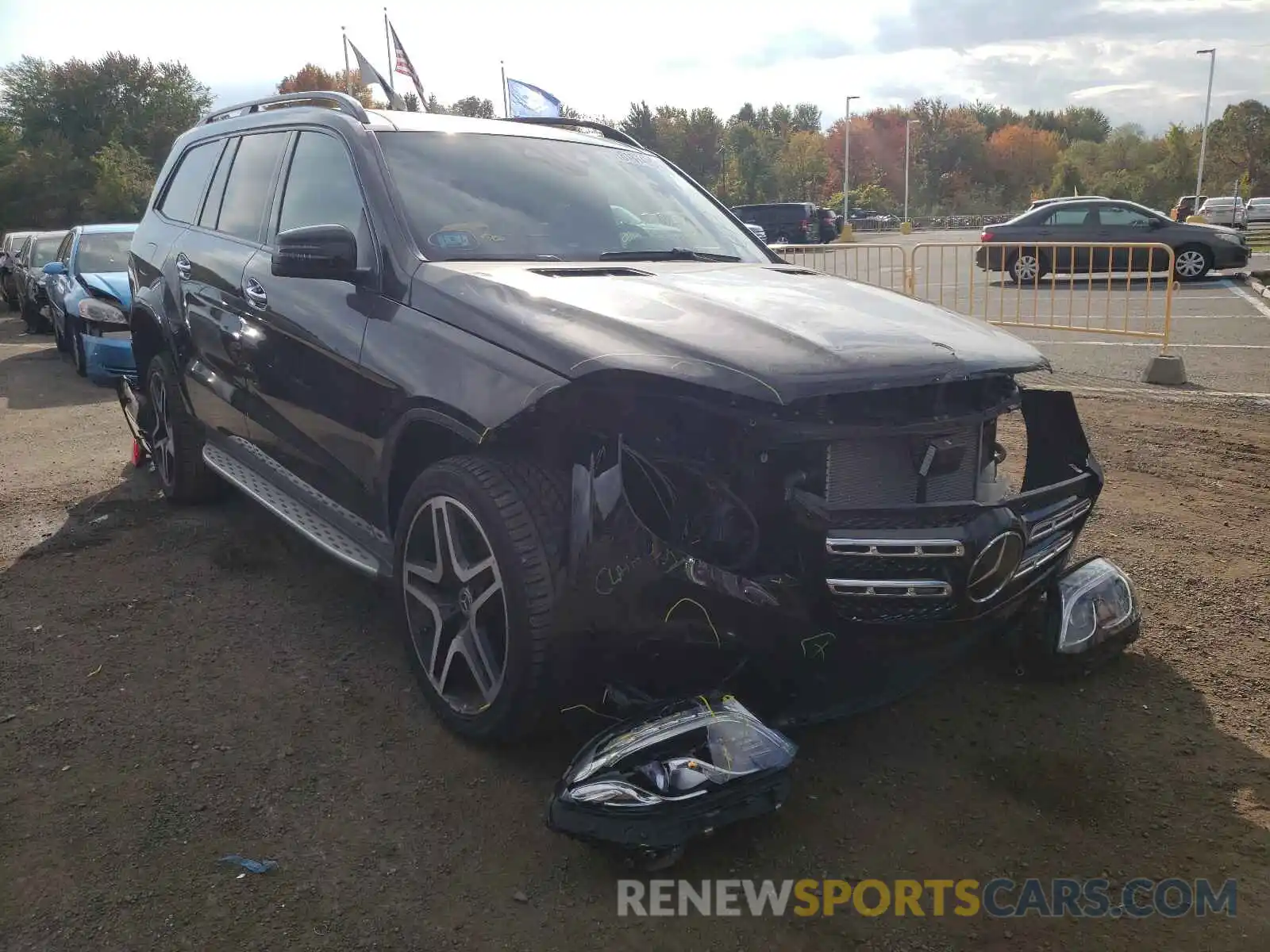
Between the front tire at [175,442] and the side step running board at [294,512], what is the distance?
416 millimetres

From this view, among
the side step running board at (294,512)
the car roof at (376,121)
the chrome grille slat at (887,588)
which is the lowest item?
the side step running board at (294,512)

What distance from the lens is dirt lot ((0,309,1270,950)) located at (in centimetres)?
235

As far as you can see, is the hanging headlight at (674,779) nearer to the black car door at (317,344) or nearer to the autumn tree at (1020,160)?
the black car door at (317,344)

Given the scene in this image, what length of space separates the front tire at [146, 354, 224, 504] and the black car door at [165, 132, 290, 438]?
289 mm

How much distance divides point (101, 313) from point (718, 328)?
821cm

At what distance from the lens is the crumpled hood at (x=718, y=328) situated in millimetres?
2430

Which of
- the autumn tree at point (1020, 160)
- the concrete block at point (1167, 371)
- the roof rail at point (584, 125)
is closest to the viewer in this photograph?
the roof rail at point (584, 125)

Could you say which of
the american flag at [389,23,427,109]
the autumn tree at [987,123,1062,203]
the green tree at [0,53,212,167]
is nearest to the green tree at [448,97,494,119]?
the green tree at [0,53,212,167]

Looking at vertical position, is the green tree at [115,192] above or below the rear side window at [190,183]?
above

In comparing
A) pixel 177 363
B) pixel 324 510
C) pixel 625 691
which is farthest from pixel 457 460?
pixel 177 363

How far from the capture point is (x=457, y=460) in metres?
2.91

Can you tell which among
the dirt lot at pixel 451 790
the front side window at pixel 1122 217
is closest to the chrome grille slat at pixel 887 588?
the dirt lot at pixel 451 790

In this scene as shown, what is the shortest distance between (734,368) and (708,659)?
768mm

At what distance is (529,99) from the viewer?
16.5 m
